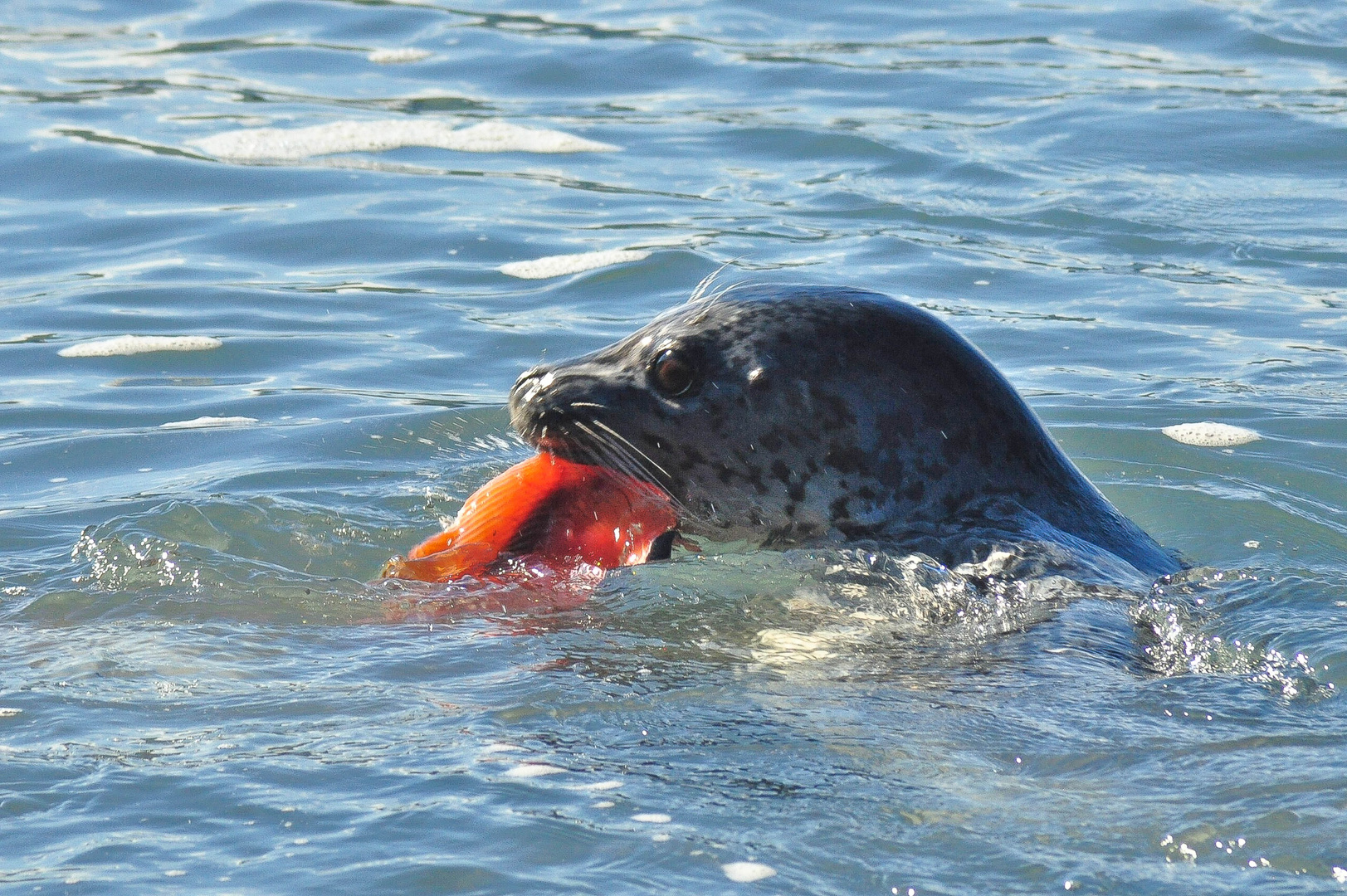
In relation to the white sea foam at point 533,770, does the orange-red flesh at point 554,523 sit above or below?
above

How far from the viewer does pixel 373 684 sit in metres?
4.14

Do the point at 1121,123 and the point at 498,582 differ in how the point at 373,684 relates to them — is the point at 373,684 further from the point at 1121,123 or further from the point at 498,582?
the point at 1121,123

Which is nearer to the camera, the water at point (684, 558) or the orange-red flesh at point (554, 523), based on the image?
the water at point (684, 558)

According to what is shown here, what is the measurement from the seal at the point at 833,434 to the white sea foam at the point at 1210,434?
6.13 ft

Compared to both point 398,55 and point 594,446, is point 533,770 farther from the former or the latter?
point 398,55

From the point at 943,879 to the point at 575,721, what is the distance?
1.01m

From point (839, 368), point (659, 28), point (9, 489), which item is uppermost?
point (659, 28)

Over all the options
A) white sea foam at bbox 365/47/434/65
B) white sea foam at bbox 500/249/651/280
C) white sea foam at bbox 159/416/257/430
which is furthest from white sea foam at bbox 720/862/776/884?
white sea foam at bbox 365/47/434/65

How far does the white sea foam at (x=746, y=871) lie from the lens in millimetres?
3119

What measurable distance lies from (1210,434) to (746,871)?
13.5 feet

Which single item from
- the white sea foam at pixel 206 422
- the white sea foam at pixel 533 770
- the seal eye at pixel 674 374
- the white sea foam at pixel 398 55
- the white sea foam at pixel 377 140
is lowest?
the white sea foam at pixel 206 422

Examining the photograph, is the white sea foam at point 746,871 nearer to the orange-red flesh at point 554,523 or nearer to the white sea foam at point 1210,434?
the orange-red flesh at point 554,523

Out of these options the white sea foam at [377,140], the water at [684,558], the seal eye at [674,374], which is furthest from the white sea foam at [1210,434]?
the white sea foam at [377,140]

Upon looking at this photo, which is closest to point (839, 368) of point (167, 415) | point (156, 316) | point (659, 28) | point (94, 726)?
point (94, 726)
